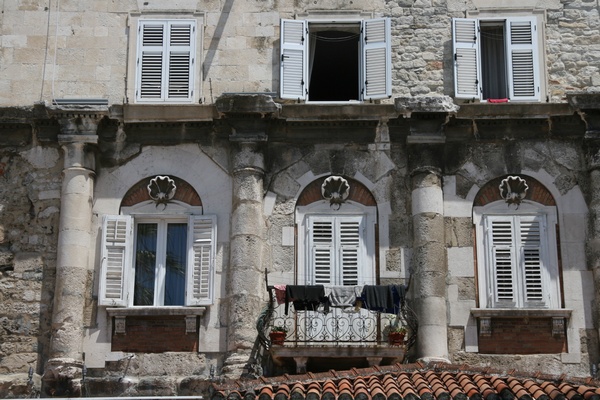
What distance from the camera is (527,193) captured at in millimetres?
21406

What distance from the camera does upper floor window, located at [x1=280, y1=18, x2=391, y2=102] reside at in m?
22.0

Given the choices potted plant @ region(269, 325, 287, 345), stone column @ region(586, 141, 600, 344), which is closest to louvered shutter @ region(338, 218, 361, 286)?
potted plant @ region(269, 325, 287, 345)

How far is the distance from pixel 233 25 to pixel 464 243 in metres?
6.37

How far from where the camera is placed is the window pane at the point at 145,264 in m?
21.1

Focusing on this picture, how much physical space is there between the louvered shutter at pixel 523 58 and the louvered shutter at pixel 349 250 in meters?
4.06

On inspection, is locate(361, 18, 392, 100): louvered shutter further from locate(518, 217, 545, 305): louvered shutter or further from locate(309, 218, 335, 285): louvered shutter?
locate(518, 217, 545, 305): louvered shutter

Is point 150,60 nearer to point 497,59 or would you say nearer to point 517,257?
point 497,59

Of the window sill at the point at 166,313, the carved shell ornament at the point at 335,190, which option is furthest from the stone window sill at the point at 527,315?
the window sill at the point at 166,313

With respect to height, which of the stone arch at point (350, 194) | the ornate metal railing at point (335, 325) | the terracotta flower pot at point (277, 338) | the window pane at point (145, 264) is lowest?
the terracotta flower pot at point (277, 338)

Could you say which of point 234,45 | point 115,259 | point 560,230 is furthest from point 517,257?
point 115,259

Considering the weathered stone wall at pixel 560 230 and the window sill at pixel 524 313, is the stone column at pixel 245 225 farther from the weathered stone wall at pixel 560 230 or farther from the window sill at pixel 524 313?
the window sill at pixel 524 313

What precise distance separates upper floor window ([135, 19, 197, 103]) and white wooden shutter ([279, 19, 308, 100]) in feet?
5.85

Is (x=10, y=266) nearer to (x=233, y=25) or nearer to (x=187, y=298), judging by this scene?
(x=187, y=298)

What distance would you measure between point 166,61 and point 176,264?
4.11 m
